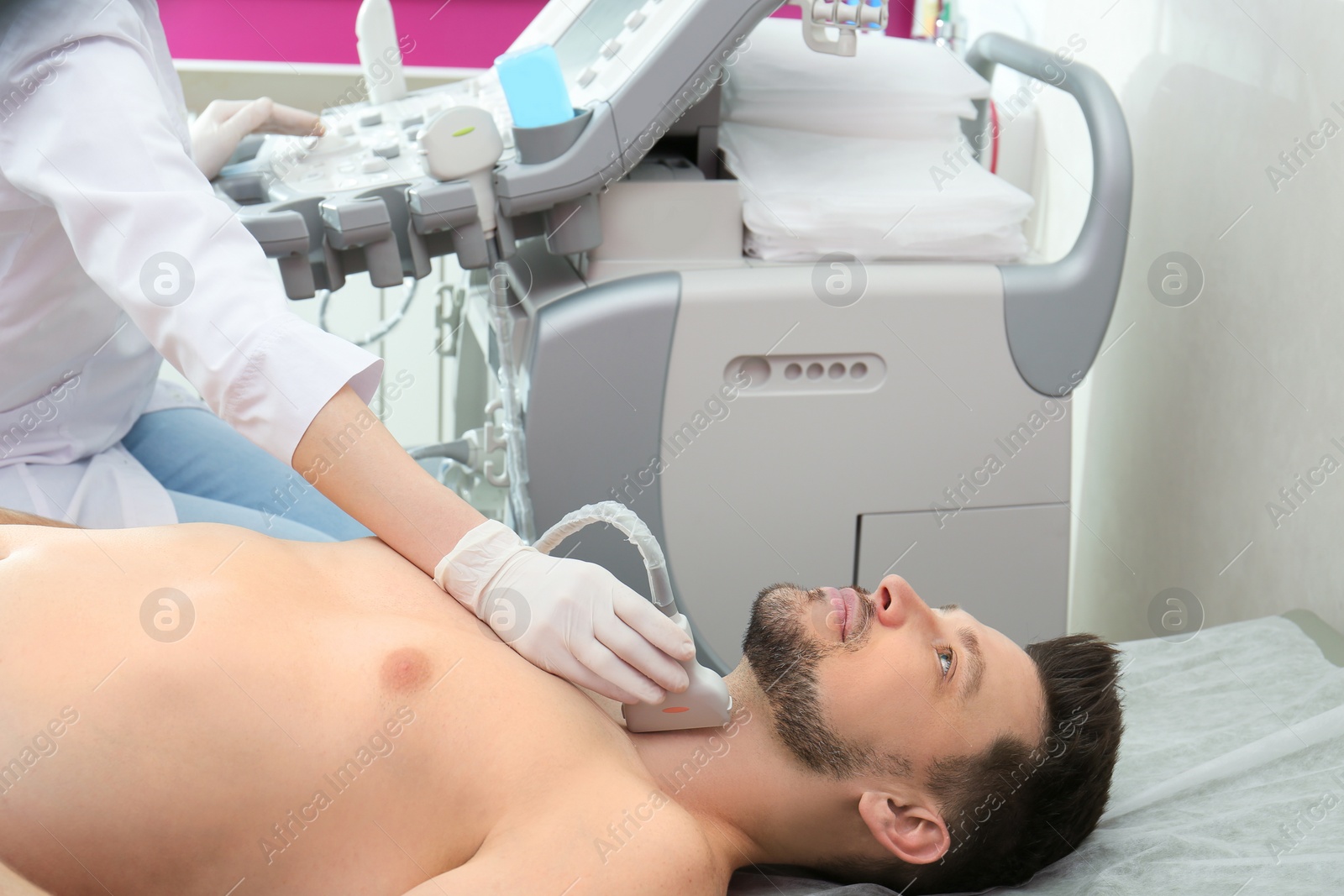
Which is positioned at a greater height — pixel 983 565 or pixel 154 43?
pixel 154 43

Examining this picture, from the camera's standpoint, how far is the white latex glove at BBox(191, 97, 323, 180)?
61.3 inches

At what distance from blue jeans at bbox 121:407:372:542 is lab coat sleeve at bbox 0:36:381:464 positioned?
450mm

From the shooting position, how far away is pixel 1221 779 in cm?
129

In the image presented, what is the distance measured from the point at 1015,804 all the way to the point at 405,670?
0.68 m

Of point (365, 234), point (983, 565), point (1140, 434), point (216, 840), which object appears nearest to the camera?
point (216, 840)

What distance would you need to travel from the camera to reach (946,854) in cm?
119

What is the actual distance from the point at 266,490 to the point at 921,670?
3.09 ft

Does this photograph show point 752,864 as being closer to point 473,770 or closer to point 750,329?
point 473,770

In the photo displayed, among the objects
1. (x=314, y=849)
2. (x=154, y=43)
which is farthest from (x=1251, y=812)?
(x=154, y=43)

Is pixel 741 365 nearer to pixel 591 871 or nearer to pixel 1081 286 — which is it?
pixel 1081 286

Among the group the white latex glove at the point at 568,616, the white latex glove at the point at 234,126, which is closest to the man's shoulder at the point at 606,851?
the white latex glove at the point at 568,616

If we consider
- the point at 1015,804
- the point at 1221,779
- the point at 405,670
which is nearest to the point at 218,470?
the point at 405,670

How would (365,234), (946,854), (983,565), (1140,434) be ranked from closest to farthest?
(946,854)
(365,234)
(983,565)
(1140,434)

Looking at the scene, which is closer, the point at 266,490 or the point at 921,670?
the point at 921,670
